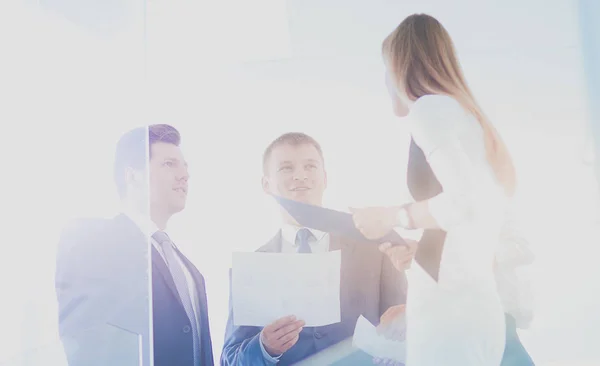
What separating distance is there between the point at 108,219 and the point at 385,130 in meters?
0.94

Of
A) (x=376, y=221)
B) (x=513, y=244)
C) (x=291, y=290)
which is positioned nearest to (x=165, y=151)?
(x=291, y=290)

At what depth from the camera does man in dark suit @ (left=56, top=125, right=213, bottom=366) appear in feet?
4.87

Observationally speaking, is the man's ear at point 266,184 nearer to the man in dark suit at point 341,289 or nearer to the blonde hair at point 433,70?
the man in dark suit at point 341,289

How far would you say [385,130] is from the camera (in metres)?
1.45

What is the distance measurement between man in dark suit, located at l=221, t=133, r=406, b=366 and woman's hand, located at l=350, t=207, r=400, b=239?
0.04 metres

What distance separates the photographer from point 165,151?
5.17 ft

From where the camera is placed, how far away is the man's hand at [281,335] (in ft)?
4.58

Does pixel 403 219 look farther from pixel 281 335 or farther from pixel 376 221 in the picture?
pixel 281 335

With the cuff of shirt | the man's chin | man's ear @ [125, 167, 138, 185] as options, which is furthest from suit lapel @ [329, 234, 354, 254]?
man's ear @ [125, 167, 138, 185]

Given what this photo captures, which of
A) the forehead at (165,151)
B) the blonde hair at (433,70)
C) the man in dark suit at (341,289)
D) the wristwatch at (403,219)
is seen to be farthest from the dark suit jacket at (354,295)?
the forehead at (165,151)

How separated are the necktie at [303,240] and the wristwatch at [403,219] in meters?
0.26

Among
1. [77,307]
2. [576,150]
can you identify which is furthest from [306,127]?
[77,307]

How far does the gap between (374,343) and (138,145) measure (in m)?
0.98

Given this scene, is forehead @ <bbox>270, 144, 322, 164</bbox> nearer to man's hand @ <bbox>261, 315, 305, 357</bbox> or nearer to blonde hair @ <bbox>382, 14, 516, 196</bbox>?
blonde hair @ <bbox>382, 14, 516, 196</bbox>
